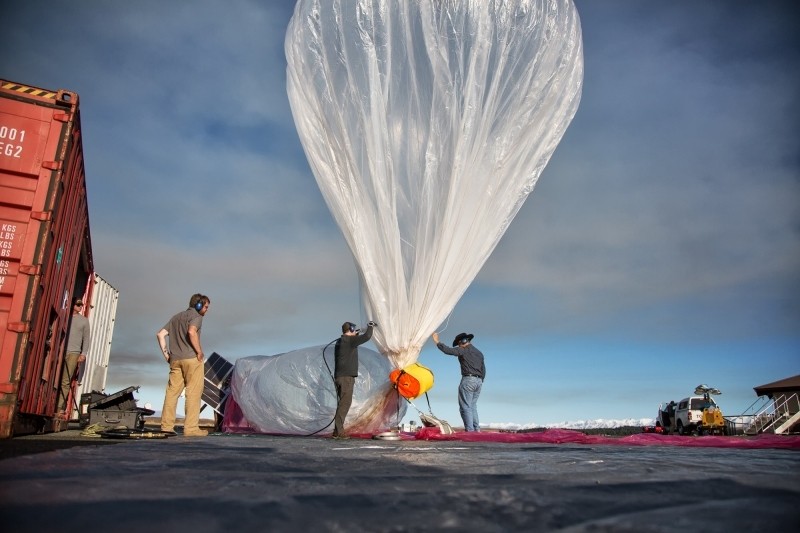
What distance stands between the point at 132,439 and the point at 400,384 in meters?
3.15

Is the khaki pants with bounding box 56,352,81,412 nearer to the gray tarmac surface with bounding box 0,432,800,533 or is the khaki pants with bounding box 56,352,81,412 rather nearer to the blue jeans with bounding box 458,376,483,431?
the blue jeans with bounding box 458,376,483,431

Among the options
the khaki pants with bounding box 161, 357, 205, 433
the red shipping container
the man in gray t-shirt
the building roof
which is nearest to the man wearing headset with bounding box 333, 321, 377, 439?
the khaki pants with bounding box 161, 357, 205, 433

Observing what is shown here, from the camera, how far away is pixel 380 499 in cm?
164

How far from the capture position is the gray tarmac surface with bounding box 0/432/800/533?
1.31 metres

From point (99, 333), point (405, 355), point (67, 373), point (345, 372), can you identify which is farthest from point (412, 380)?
point (99, 333)

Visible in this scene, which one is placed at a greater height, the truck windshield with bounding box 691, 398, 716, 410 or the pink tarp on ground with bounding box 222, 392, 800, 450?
the truck windshield with bounding box 691, 398, 716, 410

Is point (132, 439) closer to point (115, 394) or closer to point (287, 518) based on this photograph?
point (115, 394)

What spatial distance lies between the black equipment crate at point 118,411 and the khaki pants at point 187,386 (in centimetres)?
38

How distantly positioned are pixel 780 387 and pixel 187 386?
1158 inches

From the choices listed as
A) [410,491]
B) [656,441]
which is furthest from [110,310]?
[410,491]

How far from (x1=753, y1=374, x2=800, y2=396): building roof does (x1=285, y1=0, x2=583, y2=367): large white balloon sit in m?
26.8

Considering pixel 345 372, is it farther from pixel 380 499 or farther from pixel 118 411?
pixel 380 499

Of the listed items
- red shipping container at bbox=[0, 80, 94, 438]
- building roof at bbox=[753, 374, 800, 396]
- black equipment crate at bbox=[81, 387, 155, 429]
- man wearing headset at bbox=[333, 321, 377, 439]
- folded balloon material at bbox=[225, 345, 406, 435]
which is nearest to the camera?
red shipping container at bbox=[0, 80, 94, 438]

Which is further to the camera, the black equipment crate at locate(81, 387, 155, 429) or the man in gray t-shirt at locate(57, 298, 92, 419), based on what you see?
the man in gray t-shirt at locate(57, 298, 92, 419)
